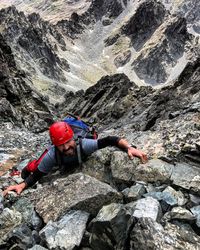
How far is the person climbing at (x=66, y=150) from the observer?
954cm

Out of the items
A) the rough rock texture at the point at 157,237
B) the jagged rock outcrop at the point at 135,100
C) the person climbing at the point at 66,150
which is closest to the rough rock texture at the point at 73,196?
the person climbing at the point at 66,150

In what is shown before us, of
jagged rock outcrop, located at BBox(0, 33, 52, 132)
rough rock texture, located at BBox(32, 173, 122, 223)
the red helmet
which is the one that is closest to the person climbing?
the red helmet


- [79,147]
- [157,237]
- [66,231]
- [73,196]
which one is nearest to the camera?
[157,237]

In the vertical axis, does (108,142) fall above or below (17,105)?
above

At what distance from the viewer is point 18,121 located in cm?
4197

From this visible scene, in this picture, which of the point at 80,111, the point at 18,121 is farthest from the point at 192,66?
the point at 80,111

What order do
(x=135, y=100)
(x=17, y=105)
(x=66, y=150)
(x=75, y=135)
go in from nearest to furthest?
(x=66, y=150) < (x=75, y=135) < (x=17, y=105) < (x=135, y=100)

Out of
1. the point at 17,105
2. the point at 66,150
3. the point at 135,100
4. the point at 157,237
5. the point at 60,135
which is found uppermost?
the point at 60,135

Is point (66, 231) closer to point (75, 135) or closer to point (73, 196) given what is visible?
point (73, 196)

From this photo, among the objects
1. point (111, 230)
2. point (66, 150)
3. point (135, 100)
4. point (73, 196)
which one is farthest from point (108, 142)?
point (135, 100)

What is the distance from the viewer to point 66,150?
9.74m

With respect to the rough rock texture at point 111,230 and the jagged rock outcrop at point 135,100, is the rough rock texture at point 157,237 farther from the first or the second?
the jagged rock outcrop at point 135,100

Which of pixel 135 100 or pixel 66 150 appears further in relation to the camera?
pixel 135 100

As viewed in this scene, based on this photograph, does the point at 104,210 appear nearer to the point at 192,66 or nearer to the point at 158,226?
the point at 158,226
